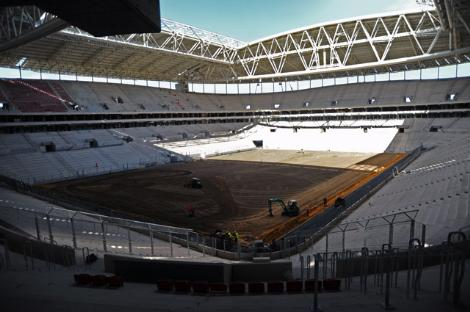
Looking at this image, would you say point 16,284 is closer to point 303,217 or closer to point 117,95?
point 303,217

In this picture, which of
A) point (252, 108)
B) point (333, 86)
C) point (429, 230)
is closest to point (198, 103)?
point (252, 108)

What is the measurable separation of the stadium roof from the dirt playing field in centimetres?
1467

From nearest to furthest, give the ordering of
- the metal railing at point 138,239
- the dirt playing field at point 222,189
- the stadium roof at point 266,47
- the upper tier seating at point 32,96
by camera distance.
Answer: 1. the metal railing at point 138,239
2. the dirt playing field at point 222,189
3. the stadium roof at point 266,47
4. the upper tier seating at point 32,96

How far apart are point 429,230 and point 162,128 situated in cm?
5202

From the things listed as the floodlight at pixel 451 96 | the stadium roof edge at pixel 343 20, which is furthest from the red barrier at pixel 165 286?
the floodlight at pixel 451 96

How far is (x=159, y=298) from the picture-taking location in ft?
24.4

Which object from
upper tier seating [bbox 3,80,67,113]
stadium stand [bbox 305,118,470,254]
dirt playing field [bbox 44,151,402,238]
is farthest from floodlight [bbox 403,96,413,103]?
upper tier seating [bbox 3,80,67,113]

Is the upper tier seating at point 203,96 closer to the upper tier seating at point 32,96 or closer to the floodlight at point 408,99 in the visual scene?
the upper tier seating at point 32,96

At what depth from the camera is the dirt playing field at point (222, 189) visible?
840 inches

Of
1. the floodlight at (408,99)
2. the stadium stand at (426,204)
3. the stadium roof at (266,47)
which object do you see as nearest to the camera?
the stadium stand at (426,204)

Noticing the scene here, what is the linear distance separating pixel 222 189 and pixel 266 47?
33.1 meters

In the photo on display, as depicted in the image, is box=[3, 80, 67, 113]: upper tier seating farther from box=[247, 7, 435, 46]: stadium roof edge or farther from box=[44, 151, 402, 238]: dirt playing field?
box=[247, 7, 435, 46]: stadium roof edge

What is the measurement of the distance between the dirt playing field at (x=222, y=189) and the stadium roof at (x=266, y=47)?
1467 centimetres

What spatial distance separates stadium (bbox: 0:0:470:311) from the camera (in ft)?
25.1
